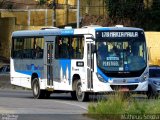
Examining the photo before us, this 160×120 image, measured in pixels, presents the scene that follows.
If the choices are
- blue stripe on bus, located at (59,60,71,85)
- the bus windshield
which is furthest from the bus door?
blue stripe on bus, located at (59,60,71,85)

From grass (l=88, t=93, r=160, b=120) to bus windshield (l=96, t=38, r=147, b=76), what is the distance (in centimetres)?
718

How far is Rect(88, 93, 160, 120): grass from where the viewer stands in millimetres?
16516

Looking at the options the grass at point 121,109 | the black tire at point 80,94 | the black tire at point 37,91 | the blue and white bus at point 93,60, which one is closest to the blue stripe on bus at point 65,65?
the blue and white bus at point 93,60

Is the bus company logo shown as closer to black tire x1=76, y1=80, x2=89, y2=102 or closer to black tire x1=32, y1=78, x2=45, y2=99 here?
black tire x1=32, y1=78, x2=45, y2=99

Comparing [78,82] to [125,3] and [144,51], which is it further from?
[125,3]

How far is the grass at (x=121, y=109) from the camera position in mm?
16516

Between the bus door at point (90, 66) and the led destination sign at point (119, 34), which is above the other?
the led destination sign at point (119, 34)

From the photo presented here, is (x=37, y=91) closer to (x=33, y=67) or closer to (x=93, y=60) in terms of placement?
(x=33, y=67)

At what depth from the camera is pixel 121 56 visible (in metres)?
26.3

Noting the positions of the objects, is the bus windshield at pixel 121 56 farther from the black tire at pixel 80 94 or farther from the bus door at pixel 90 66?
the black tire at pixel 80 94

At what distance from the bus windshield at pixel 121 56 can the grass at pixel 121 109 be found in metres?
7.18

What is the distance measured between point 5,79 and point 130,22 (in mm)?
23954

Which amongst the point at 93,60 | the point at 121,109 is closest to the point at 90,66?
the point at 93,60

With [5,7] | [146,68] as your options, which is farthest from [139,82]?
[5,7]
